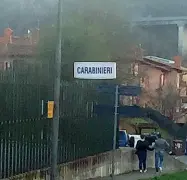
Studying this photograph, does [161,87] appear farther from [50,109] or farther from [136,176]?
[50,109]

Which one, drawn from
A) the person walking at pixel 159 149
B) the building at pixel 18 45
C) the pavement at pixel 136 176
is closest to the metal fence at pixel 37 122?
the pavement at pixel 136 176

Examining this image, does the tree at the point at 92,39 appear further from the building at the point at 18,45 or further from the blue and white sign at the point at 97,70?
the blue and white sign at the point at 97,70

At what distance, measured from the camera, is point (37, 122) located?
1295 cm

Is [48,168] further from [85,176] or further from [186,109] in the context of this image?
[186,109]

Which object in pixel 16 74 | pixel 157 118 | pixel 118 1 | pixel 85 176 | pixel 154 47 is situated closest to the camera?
pixel 16 74

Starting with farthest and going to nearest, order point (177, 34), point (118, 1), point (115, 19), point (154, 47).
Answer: point (177, 34)
point (154, 47)
point (118, 1)
point (115, 19)

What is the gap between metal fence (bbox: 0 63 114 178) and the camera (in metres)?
11.7

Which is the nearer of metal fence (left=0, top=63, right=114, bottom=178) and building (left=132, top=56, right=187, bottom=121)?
metal fence (left=0, top=63, right=114, bottom=178)

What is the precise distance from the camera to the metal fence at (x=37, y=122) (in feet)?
38.5

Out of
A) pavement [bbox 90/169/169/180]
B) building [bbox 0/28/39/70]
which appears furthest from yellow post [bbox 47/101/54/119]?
building [bbox 0/28/39/70]

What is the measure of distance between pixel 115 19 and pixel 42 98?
22.3m

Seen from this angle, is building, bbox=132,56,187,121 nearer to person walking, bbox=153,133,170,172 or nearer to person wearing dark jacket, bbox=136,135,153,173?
person wearing dark jacket, bbox=136,135,153,173

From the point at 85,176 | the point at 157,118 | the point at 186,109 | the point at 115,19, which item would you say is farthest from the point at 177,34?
the point at 85,176

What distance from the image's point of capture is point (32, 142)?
1275cm
